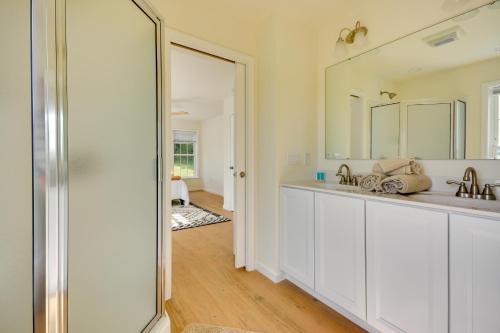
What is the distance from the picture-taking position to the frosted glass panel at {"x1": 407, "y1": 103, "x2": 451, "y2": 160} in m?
1.41

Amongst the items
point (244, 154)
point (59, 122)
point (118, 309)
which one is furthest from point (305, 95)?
point (118, 309)

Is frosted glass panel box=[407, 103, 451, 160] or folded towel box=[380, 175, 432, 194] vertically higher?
frosted glass panel box=[407, 103, 451, 160]

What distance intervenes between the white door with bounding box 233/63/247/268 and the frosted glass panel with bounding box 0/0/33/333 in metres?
1.53

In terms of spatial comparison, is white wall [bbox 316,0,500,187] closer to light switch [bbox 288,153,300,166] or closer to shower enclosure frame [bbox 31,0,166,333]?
light switch [bbox 288,153,300,166]

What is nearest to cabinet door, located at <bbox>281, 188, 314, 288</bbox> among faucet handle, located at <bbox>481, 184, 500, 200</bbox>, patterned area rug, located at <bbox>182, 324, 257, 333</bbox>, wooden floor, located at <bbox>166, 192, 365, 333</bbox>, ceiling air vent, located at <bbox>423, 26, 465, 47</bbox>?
wooden floor, located at <bbox>166, 192, 365, 333</bbox>

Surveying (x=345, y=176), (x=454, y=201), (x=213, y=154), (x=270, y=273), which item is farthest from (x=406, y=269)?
(x=213, y=154)

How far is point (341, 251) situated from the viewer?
144 centimetres

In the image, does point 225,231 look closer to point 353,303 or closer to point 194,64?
point 353,303

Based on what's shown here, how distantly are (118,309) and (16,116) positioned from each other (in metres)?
0.88

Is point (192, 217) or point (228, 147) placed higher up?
point (228, 147)

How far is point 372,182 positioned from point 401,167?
0.77ft

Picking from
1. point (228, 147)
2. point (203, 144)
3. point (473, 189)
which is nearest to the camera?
point (473, 189)

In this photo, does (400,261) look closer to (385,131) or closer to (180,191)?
(385,131)

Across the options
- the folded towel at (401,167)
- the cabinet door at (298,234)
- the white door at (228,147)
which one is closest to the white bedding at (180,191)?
the white door at (228,147)
